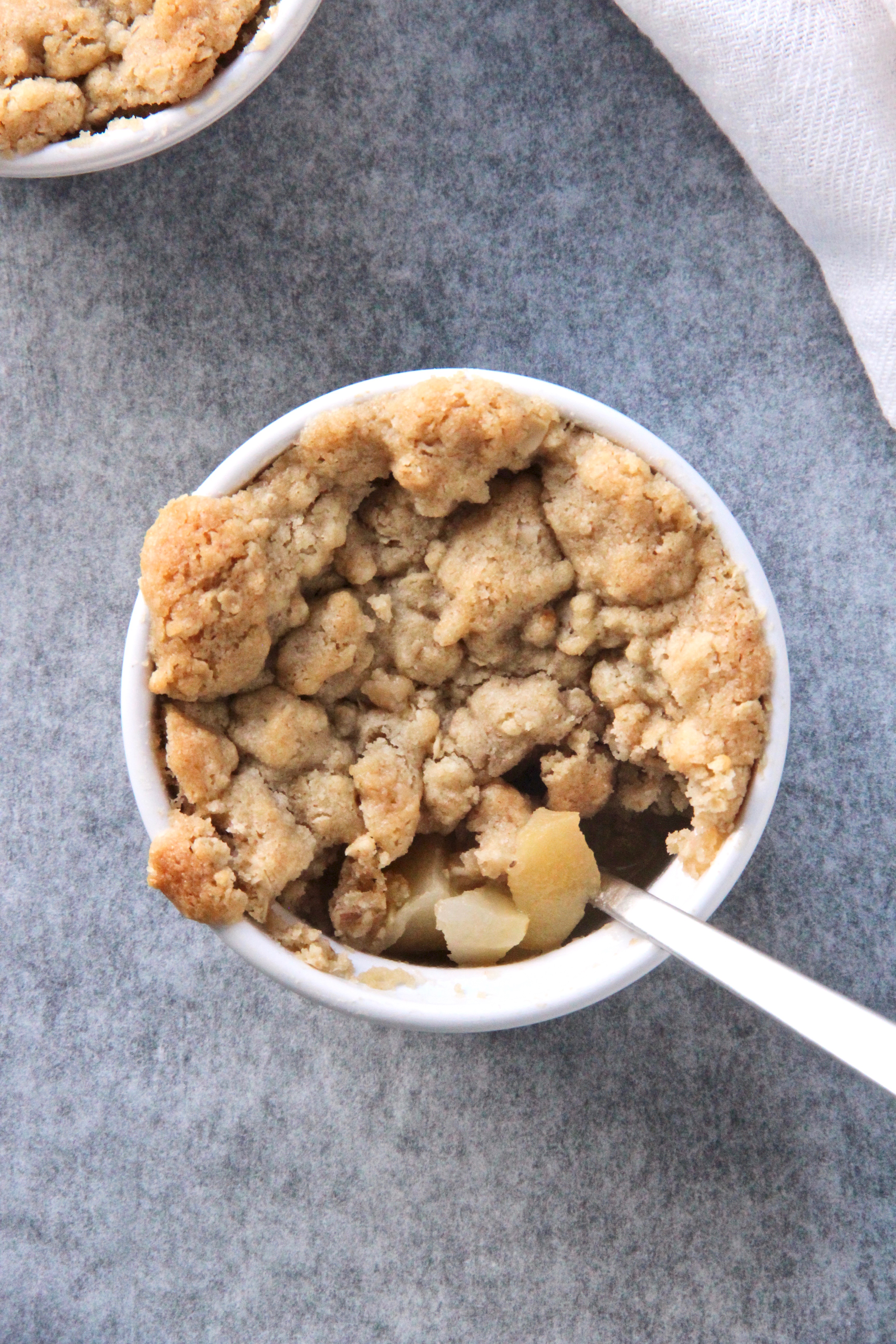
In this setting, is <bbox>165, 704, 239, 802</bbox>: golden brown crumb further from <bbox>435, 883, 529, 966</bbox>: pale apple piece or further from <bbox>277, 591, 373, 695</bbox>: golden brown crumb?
<bbox>435, 883, 529, 966</bbox>: pale apple piece

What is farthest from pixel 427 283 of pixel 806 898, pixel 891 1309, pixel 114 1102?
pixel 891 1309

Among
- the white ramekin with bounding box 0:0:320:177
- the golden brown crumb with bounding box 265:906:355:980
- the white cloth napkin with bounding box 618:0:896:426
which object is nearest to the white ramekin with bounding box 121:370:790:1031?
the golden brown crumb with bounding box 265:906:355:980

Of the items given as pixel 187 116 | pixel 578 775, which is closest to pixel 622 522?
pixel 578 775

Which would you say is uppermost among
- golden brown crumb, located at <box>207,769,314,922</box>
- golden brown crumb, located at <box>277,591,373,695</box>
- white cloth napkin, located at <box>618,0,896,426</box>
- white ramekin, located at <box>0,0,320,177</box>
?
white ramekin, located at <box>0,0,320,177</box>

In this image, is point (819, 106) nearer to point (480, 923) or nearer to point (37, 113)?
point (37, 113)

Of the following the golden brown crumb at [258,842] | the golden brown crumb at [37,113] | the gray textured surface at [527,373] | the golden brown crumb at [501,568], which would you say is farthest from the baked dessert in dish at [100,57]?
the golden brown crumb at [258,842]

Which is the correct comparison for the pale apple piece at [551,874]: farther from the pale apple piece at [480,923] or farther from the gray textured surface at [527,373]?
the gray textured surface at [527,373]

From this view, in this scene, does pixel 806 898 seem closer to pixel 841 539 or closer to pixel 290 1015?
pixel 841 539
